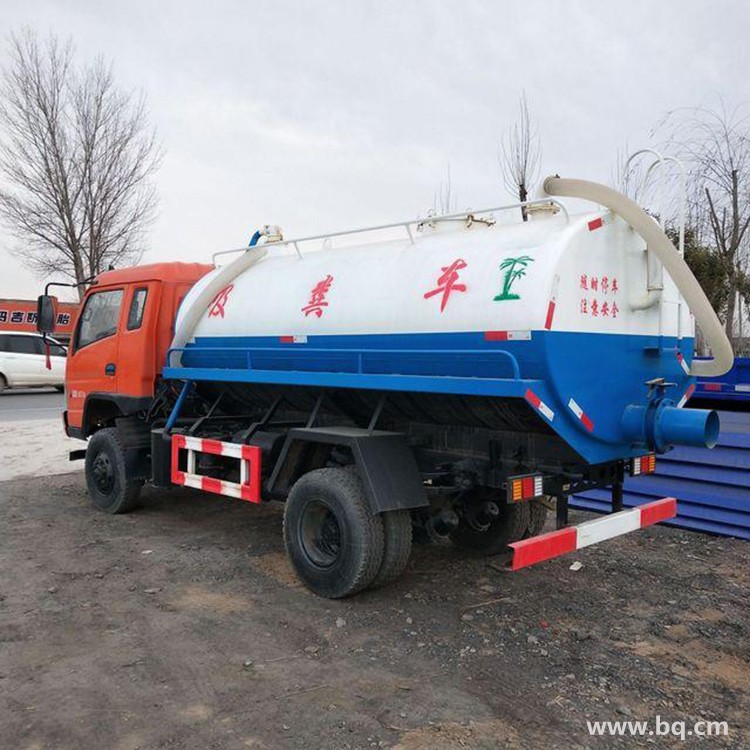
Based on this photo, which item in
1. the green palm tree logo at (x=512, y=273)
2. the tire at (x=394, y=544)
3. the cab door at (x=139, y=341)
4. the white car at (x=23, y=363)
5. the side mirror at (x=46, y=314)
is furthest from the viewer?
the white car at (x=23, y=363)

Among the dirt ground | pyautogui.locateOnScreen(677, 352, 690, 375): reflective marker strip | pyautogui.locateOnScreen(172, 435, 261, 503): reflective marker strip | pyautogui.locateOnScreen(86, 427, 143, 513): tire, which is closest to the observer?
the dirt ground

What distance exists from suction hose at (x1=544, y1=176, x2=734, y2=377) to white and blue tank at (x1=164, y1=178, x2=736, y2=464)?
0.12 m

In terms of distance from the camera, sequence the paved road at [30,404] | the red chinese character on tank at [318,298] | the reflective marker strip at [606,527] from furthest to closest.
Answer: the paved road at [30,404] < the red chinese character on tank at [318,298] < the reflective marker strip at [606,527]

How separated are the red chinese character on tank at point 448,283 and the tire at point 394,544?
4.72ft

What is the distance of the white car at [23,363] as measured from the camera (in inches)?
786

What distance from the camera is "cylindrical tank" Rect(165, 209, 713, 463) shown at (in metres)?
3.89

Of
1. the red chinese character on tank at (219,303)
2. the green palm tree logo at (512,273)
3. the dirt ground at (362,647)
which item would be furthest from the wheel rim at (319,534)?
the red chinese character on tank at (219,303)

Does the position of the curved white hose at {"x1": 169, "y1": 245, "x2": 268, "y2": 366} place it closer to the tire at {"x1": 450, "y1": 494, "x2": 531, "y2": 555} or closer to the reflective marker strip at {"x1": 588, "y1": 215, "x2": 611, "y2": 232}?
the tire at {"x1": 450, "y1": 494, "x2": 531, "y2": 555}

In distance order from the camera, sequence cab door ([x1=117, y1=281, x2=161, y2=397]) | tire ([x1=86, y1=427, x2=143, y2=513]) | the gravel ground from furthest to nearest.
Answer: the gravel ground < tire ([x1=86, y1=427, x2=143, y2=513]) < cab door ([x1=117, y1=281, x2=161, y2=397])

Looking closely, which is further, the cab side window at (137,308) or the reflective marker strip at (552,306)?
the cab side window at (137,308)

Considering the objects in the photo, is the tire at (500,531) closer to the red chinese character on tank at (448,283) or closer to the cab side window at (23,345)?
the red chinese character on tank at (448,283)

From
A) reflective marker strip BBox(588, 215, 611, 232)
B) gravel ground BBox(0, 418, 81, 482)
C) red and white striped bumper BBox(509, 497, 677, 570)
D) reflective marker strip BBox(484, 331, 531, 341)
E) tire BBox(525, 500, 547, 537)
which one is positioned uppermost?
reflective marker strip BBox(588, 215, 611, 232)

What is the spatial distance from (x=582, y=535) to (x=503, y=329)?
1310 millimetres

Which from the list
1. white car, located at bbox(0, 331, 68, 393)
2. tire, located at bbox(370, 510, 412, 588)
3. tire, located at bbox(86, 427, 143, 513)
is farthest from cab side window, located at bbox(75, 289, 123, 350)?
white car, located at bbox(0, 331, 68, 393)
